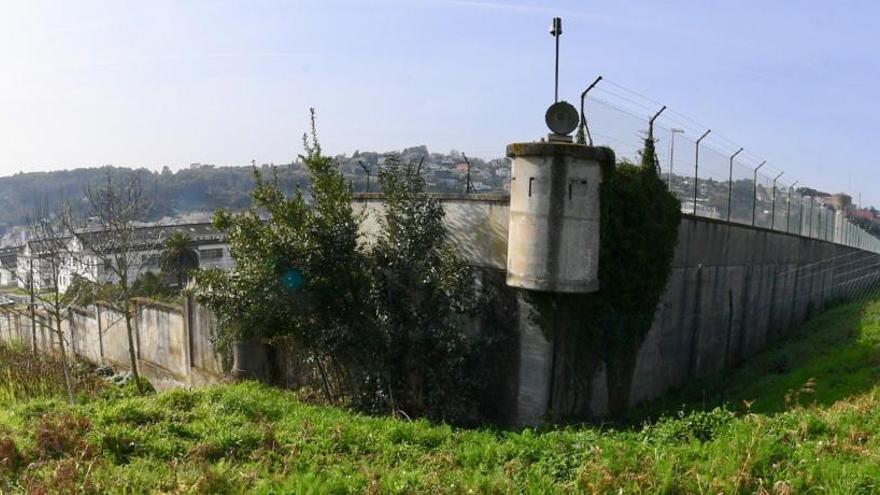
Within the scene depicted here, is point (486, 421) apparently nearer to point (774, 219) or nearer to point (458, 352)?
point (458, 352)

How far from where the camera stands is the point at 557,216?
865 centimetres

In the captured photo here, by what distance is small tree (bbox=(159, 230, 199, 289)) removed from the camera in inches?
1087

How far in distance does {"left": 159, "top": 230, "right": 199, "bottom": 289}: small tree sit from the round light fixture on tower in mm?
20199

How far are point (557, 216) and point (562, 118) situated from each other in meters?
1.77

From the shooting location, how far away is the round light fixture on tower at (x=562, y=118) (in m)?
9.41

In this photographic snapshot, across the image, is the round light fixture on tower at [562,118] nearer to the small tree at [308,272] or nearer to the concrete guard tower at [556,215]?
the concrete guard tower at [556,215]

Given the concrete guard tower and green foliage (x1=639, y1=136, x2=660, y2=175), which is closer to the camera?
the concrete guard tower

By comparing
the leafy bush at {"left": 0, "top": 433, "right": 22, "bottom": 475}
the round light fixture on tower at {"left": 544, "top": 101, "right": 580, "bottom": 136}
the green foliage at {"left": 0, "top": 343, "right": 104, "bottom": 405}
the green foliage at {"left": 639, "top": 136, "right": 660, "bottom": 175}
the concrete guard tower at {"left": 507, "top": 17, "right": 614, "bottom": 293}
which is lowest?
the green foliage at {"left": 0, "top": 343, "right": 104, "bottom": 405}

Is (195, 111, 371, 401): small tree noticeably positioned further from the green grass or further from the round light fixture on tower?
the green grass

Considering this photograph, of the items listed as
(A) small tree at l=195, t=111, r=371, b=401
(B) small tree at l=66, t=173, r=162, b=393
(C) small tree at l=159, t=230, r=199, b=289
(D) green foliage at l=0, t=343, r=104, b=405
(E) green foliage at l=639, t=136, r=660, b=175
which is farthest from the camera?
(C) small tree at l=159, t=230, r=199, b=289

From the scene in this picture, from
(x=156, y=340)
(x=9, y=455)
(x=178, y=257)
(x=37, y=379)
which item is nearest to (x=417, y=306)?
(x=9, y=455)

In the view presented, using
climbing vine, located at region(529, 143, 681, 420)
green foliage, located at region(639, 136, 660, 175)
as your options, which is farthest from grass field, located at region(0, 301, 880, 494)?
green foliage, located at region(639, 136, 660, 175)

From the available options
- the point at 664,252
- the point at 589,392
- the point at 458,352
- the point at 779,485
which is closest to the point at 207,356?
the point at 458,352

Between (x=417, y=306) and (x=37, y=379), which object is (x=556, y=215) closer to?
(x=417, y=306)
